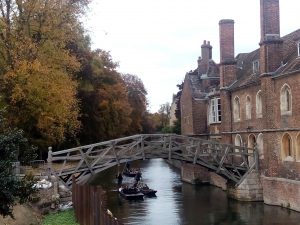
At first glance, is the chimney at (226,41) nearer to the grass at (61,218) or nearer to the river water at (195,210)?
the river water at (195,210)

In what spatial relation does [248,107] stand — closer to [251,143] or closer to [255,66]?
[251,143]

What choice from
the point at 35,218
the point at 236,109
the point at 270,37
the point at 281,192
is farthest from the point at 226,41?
the point at 35,218

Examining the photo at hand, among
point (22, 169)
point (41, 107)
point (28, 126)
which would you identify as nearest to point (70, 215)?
point (22, 169)

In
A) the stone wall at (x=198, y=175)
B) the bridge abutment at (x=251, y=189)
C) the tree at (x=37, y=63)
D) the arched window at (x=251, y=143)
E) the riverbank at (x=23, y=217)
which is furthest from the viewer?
the stone wall at (x=198, y=175)

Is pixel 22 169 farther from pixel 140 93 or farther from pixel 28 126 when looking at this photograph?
pixel 140 93

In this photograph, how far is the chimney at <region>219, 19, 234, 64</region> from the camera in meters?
35.2

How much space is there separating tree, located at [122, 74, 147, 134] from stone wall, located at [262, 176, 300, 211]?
150 feet

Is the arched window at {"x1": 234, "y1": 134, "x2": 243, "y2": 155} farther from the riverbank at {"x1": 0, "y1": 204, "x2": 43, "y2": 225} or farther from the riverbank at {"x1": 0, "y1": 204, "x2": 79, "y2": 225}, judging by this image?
the riverbank at {"x1": 0, "y1": 204, "x2": 43, "y2": 225}

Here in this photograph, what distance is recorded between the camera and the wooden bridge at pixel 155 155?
25.9 meters

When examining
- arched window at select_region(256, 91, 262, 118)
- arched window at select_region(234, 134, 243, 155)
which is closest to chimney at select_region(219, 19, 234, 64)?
arched window at select_region(256, 91, 262, 118)

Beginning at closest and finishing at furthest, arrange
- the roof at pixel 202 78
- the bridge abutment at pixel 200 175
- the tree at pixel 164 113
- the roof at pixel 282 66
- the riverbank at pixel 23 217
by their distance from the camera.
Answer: the riverbank at pixel 23 217, the roof at pixel 282 66, the bridge abutment at pixel 200 175, the roof at pixel 202 78, the tree at pixel 164 113

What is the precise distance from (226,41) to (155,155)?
439 inches

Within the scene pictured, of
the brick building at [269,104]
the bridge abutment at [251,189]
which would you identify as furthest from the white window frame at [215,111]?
the bridge abutment at [251,189]

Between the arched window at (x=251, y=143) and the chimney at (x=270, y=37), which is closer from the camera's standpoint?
the chimney at (x=270, y=37)
